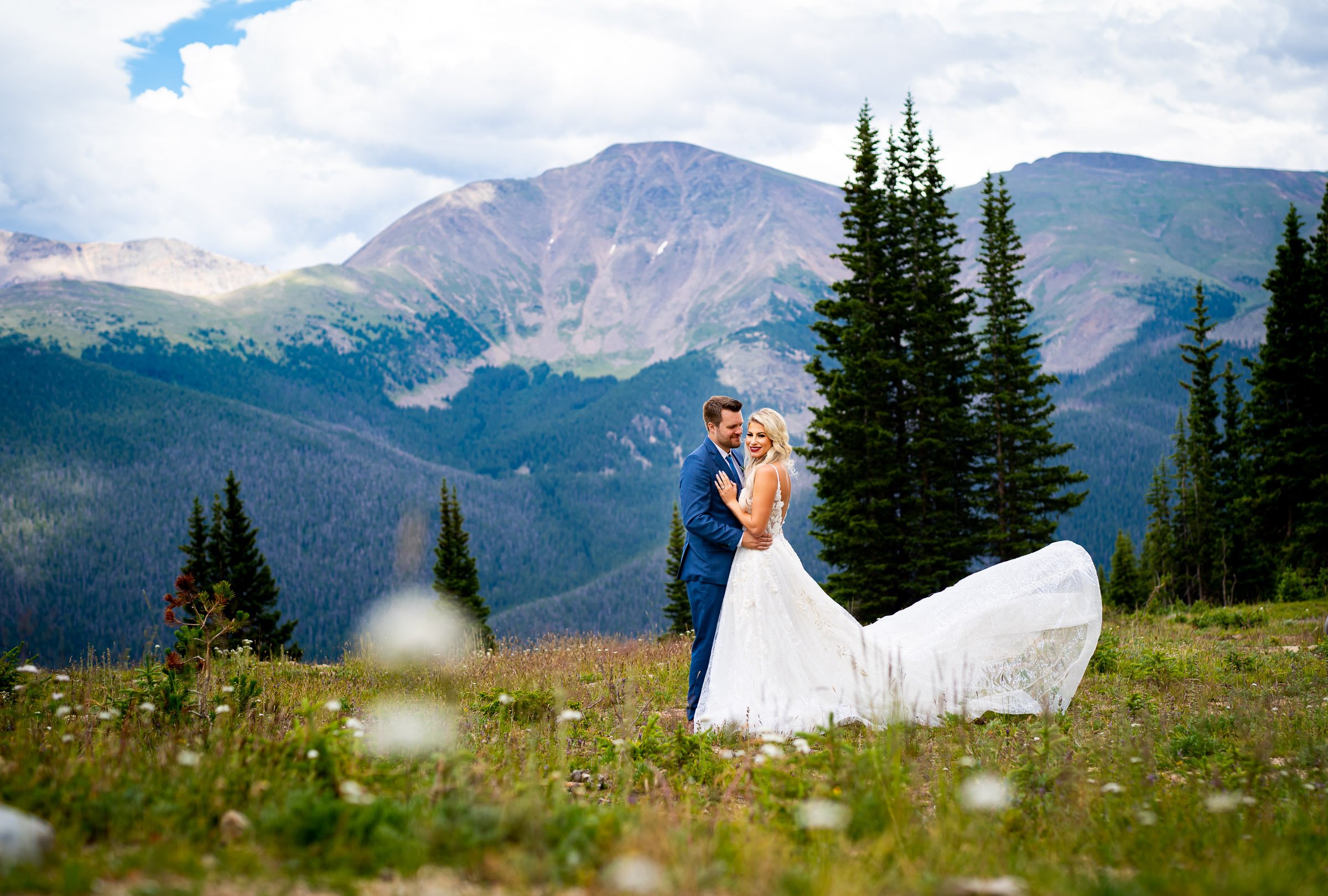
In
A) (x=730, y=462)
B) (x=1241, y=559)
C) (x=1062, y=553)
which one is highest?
(x=730, y=462)

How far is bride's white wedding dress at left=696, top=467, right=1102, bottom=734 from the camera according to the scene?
763 cm

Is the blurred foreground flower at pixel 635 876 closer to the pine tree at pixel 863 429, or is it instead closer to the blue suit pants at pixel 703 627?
the blue suit pants at pixel 703 627

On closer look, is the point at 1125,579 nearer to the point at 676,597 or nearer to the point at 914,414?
the point at 676,597

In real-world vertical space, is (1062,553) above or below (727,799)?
above

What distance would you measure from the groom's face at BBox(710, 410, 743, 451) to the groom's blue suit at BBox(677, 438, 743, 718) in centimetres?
12

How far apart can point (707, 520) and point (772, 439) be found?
3.28 feet

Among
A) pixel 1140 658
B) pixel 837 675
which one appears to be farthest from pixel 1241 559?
pixel 837 675

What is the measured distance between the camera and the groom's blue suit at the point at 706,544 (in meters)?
7.88

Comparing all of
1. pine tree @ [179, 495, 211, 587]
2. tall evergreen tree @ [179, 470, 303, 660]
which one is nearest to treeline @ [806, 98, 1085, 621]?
tall evergreen tree @ [179, 470, 303, 660]

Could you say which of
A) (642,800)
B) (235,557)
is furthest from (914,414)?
(235,557)

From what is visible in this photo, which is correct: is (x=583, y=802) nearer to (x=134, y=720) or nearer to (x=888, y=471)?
(x=134, y=720)

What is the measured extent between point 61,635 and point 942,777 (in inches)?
270

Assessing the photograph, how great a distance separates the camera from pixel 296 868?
3262 mm

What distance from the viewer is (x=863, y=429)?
2552 cm
